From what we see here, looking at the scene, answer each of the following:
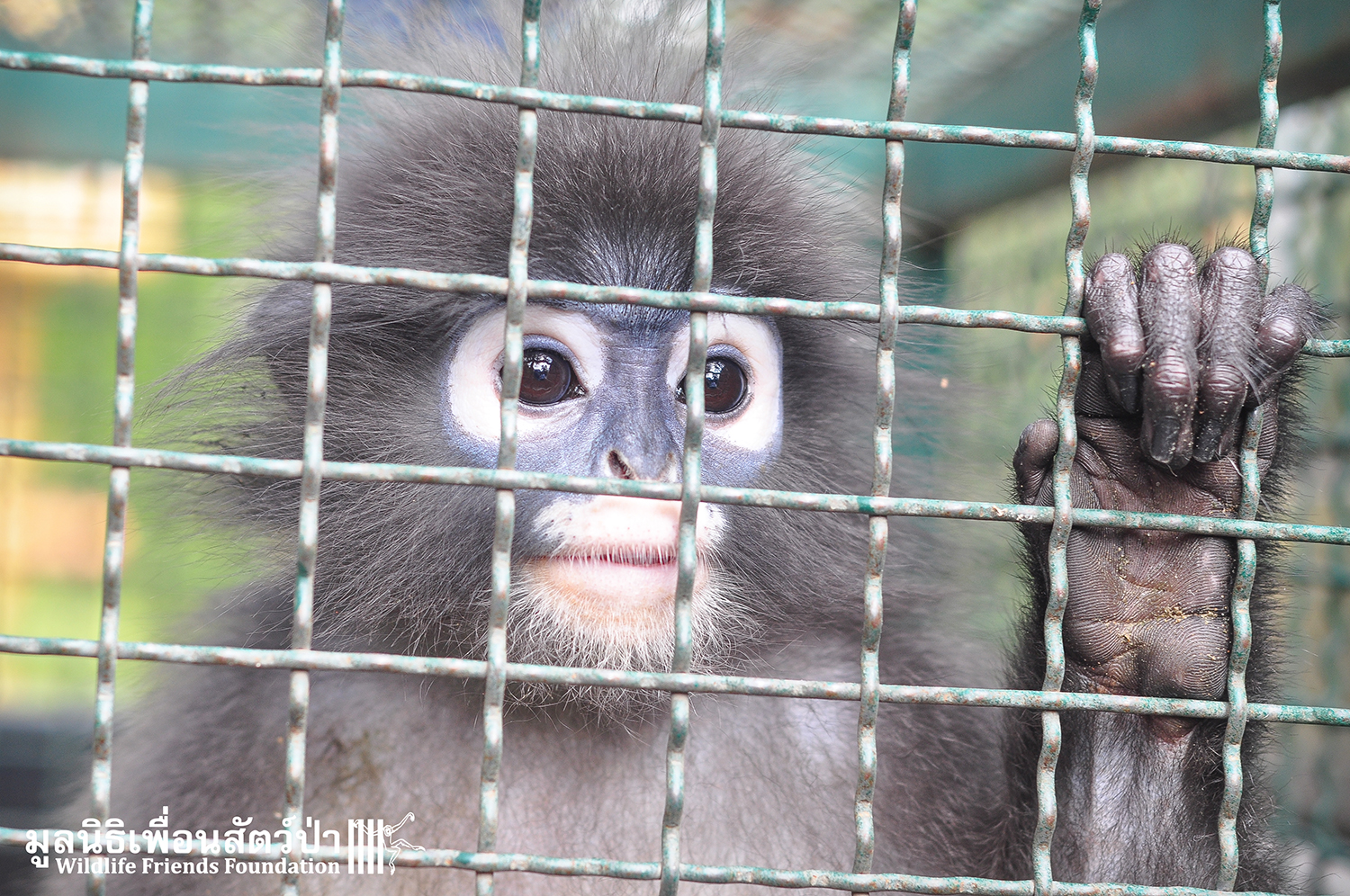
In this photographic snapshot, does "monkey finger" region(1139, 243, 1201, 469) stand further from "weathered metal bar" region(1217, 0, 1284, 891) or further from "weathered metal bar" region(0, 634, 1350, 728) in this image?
"weathered metal bar" region(0, 634, 1350, 728)

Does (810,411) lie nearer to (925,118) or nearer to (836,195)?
A: (836,195)

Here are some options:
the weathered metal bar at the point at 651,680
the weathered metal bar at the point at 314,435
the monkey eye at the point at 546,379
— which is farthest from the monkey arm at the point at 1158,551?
the weathered metal bar at the point at 314,435

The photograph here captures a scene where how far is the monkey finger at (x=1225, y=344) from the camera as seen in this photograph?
1.18 m

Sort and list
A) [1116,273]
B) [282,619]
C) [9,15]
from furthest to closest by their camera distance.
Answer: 1. [9,15]
2. [282,619]
3. [1116,273]

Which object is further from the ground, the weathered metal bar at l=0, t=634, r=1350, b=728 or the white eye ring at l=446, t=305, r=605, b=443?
the white eye ring at l=446, t=305, r=605, b=443

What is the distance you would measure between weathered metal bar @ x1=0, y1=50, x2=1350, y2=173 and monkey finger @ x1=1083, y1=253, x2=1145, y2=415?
0.43 ft

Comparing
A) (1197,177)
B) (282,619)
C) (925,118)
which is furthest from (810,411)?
(1197,177)

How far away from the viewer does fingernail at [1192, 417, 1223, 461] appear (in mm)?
1199

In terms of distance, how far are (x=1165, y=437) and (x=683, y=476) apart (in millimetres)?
526

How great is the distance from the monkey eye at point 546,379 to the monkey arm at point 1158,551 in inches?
25.7

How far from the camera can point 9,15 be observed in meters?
2.68

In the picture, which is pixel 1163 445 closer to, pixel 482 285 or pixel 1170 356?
pixel 1170 356

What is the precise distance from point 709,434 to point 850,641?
52 cm

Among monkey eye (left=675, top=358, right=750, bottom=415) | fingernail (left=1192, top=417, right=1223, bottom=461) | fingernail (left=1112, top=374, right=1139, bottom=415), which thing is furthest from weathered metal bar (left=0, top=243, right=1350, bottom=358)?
monkey eye (left=675, top=358, right=750, bottom=415)
